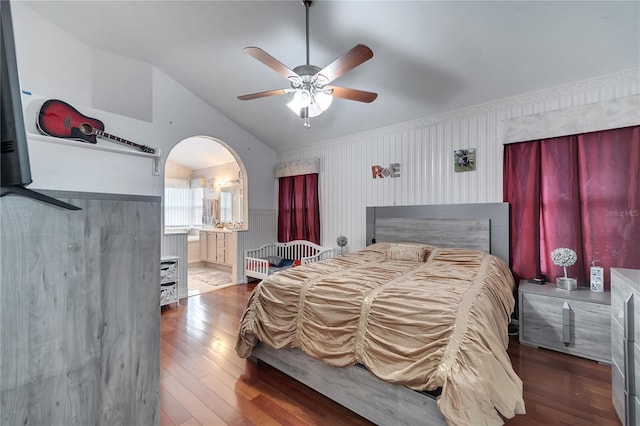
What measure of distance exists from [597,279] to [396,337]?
2.27 meters

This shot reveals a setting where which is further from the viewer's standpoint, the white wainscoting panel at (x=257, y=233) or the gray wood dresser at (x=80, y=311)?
the white wainscoting panel at (x=257, y=233)

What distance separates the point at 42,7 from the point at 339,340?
4.50 meters

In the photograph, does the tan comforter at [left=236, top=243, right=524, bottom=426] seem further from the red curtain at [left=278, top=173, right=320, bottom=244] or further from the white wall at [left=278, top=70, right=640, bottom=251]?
the red curtain at [left=278, top=173, right=320, bottom=244]

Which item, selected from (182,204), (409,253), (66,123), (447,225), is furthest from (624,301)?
(182,204)

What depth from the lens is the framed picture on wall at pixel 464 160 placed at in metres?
3.38

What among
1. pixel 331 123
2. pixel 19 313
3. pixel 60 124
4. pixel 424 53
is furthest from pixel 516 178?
pixel 60 124

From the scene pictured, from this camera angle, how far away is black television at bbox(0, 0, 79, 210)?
702 millimetres

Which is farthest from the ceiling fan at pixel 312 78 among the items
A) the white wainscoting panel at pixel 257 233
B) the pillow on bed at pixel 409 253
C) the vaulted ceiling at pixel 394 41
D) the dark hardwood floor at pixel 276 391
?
the white wainscoting panel at pixel 257 233

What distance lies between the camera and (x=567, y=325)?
241 cm

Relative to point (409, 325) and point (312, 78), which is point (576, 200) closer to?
point (409, 325)

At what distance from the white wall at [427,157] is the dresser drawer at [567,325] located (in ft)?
4.03

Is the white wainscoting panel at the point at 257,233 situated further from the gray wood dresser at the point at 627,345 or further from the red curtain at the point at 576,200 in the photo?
the gray wood dresser at the point at 627,345

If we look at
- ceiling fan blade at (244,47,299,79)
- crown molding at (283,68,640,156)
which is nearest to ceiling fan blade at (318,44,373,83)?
ceiling fan blade at (244,47,299,79)

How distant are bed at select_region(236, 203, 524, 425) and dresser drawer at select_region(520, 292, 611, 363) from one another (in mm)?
334
